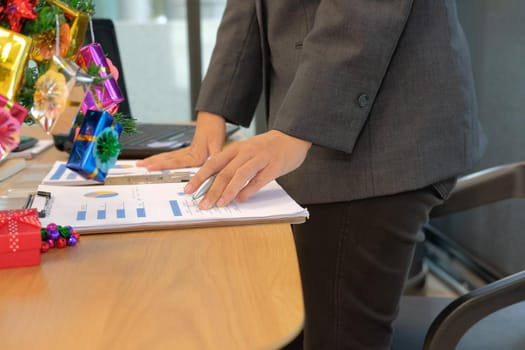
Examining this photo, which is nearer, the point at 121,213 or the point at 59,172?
the point at 121,213

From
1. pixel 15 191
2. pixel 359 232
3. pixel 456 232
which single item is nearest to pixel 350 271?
pixel 359 232

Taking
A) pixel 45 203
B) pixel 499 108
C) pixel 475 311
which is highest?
pixel 45 203

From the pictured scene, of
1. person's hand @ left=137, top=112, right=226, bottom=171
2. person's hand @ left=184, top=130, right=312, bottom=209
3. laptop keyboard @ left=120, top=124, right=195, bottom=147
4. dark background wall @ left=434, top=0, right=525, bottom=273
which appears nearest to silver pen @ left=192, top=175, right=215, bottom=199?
person's hand @ left=184, top=130, right=312, bottom=209

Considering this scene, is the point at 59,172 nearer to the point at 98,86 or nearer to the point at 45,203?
the point at 45,203

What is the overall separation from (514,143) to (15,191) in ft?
5.79

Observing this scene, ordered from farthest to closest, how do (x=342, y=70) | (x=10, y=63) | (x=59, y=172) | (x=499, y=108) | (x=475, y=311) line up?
1. (x=499, y=108)
2. (x=59, y=172)
3. (x=342, y=70)
4. (x=475, y=311)
5. (x=10, y=63)

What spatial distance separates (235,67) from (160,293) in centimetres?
67

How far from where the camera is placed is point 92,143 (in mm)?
686

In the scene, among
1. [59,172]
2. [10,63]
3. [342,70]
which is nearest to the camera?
[10,63]

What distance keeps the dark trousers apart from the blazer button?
14 centimetres

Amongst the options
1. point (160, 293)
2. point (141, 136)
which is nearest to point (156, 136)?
point (141, 136)

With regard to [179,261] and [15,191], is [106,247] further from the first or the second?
[15,191]

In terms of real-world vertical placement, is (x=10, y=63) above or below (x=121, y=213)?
above

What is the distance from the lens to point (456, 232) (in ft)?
9.00
